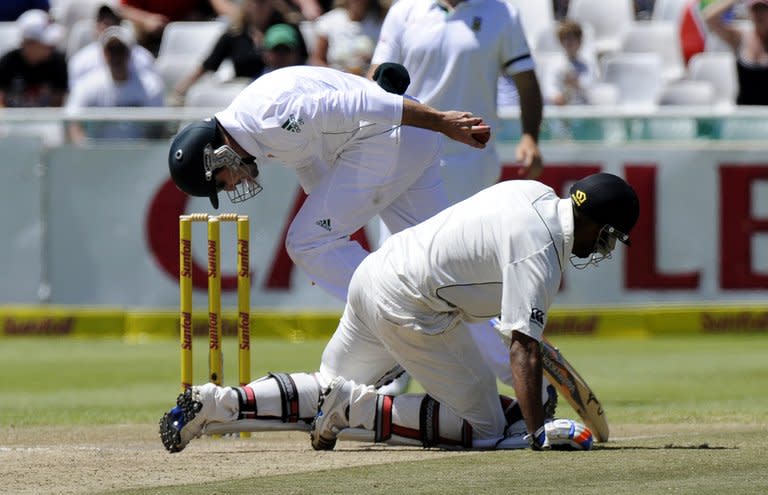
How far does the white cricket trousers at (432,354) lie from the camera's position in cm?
664

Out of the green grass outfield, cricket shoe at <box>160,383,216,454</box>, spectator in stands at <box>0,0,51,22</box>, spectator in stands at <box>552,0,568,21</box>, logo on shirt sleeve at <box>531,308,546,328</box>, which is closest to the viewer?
the green grass outfield

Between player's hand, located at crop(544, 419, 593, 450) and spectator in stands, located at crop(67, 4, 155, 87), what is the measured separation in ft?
27.2

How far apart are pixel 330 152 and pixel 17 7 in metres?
10.6

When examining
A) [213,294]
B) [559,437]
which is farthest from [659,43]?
[559,437]

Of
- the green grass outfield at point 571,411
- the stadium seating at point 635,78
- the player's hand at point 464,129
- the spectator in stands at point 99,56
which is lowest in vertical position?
the green grass outfield at point 571,411

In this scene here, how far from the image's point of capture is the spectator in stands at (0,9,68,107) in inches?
570

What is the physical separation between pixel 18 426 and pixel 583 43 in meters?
8.32

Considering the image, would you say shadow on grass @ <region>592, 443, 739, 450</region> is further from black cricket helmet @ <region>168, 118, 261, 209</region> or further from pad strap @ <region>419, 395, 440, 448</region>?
black cricket helmet @ <region>168, 118, 261, 209</region>

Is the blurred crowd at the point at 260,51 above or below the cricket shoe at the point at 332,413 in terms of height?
above

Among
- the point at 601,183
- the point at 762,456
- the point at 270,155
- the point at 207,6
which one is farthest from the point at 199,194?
the point at 207,6

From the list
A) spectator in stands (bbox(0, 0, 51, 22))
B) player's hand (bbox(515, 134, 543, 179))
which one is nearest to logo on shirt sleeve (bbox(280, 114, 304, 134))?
player's hand (bbox(515, 134, 543, 179))

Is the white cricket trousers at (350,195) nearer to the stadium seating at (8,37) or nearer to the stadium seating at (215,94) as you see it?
the stadium seating at (215,94)

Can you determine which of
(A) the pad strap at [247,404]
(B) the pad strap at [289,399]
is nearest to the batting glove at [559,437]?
(B) the pad strap at [289,399]

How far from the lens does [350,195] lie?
7137mm
